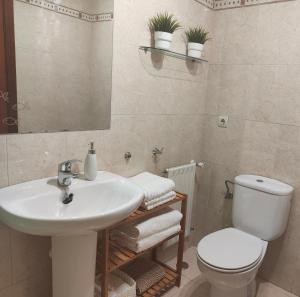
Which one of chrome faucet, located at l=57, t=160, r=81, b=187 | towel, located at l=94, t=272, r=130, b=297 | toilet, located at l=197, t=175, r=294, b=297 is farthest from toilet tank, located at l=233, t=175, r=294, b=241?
chrome faucet, located at l=57, t=160, r=81, b=187

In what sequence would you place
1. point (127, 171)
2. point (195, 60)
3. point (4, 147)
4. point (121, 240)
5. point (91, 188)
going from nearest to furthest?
point (4, 147), point (91, 188), point (121, 240), point (127, 171), point (195, 60)

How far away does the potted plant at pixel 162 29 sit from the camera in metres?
1.63

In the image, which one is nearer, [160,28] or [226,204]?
[160,28]

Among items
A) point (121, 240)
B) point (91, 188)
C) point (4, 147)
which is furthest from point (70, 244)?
point (4, 147)

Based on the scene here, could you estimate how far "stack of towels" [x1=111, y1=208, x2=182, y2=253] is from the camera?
4.94 feet

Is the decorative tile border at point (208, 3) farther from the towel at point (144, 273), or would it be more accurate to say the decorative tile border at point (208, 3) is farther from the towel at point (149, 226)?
the towel at point (144, 273)

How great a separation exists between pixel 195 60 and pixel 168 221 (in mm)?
1171

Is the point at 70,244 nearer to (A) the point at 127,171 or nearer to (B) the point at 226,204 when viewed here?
(A) the point at 127,171

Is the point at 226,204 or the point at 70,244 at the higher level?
the point at 70,244

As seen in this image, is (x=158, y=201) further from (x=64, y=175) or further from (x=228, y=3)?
(x=228, y=3)

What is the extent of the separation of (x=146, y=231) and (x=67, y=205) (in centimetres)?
48

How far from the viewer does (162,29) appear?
64.8 inches

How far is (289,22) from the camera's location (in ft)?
5.88

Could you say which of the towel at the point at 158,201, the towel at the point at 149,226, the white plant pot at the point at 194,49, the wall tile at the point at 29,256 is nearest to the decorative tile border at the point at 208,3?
the white plant pot at the point at 194,49
